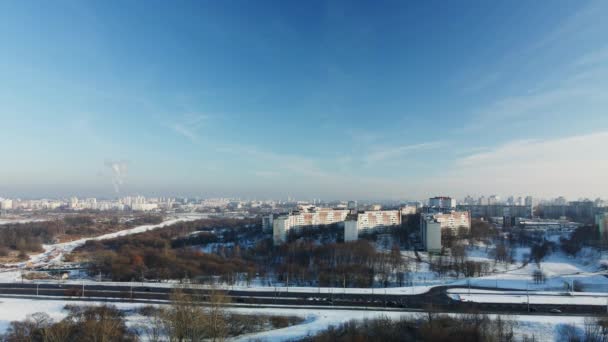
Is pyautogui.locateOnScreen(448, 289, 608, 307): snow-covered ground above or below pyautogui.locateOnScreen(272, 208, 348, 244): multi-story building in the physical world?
below

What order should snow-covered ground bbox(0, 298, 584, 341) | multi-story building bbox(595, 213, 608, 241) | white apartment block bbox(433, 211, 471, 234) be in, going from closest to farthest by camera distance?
snow-covered ground bbox(0, 298, 584, 341) → multi-story building bbox(595, 213, 608, 241) → white apartment block bbox(433, 211, 471, 234)

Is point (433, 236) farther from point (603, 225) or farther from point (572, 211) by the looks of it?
point (572, 211)

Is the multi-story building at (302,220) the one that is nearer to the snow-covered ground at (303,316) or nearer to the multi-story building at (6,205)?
the snow-covered ground at (303,316)

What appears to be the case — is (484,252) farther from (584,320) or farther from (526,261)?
(584,320)

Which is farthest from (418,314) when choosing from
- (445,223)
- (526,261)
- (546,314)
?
(445,223)

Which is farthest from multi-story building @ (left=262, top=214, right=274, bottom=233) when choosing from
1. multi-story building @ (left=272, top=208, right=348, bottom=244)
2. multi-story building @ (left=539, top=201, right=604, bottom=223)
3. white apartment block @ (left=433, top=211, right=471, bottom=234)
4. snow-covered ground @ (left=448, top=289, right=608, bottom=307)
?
multi-story building @ (left=539, top=201, right=604, bottom=223)

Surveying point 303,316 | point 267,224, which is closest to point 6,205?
point 267,224

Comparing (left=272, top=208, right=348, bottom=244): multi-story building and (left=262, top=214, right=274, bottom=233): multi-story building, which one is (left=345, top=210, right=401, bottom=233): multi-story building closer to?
(left=272, top=208, right=348, bottom=244): multi-story building
